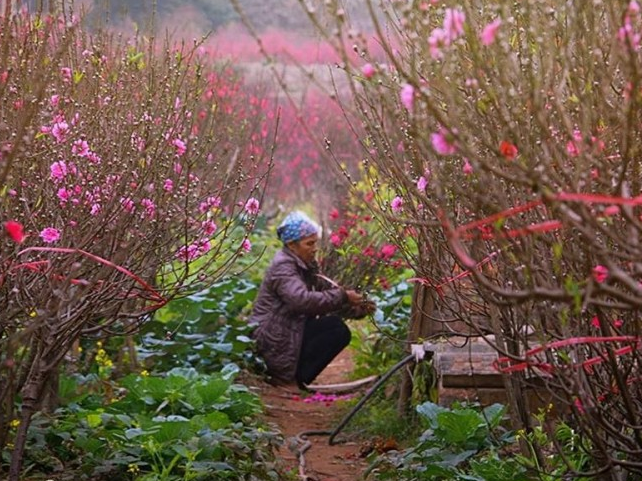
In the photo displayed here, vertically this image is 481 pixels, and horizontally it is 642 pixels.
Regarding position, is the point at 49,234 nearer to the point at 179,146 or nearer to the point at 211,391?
the point at 179,146

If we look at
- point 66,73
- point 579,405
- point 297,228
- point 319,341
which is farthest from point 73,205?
point 319,341

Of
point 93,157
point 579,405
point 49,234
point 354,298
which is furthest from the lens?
point 354,298

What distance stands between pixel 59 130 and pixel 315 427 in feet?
12.4

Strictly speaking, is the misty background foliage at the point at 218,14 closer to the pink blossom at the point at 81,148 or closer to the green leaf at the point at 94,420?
the green leaf at the point at 94,420

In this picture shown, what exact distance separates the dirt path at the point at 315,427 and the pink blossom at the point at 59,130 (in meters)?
2.35

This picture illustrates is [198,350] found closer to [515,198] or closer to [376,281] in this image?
[376,281]

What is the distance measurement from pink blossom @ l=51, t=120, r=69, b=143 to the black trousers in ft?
15.2

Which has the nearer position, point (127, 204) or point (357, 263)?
point (127, 204)

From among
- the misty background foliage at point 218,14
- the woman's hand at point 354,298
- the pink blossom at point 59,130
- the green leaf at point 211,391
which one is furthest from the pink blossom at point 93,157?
the misty background foliage at point 218,14

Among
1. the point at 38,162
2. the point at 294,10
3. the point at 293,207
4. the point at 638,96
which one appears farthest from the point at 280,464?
the point at 294,10

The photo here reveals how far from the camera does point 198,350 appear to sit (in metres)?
8.08

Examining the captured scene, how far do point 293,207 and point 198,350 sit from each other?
41.2ft

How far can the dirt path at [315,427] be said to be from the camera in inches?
246

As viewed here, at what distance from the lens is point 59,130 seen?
4352 millimetres
